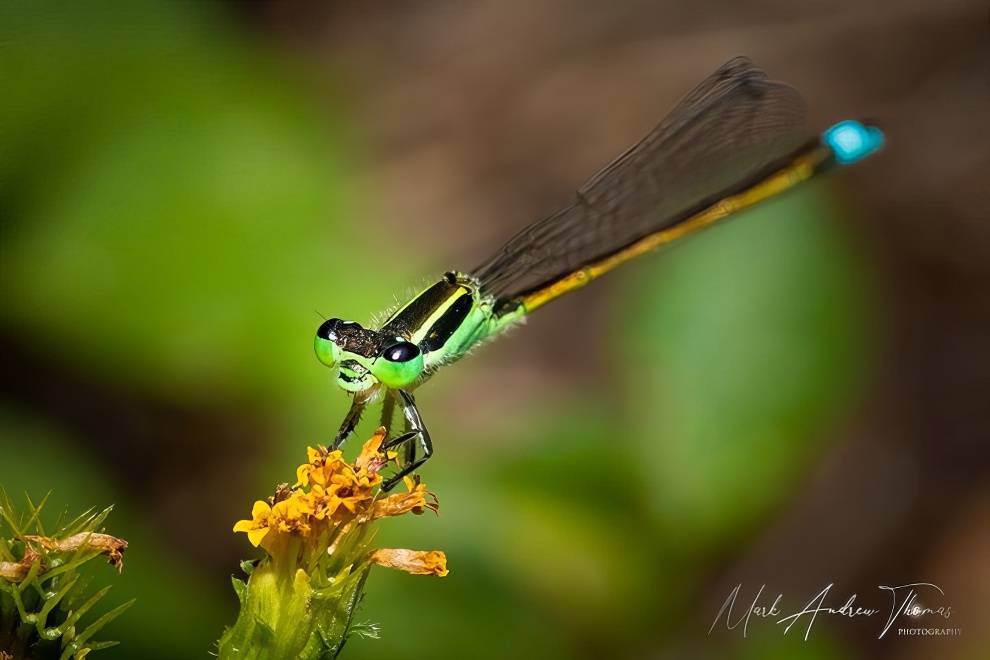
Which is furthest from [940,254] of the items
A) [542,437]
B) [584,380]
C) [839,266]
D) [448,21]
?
[448,21]

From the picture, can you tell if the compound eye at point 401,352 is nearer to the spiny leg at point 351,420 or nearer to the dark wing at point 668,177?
the spiny leg at point 351,420

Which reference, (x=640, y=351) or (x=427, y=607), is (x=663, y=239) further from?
(x=427, y=607)

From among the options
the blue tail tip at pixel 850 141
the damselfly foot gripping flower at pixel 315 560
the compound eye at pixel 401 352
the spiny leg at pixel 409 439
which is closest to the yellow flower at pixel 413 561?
the damselfly foot gripping flower at pixel 315 560

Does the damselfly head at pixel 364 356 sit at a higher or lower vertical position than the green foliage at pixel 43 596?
higher

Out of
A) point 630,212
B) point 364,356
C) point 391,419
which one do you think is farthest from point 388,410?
point 630,212

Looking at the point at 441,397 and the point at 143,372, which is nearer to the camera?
the point at 143,372

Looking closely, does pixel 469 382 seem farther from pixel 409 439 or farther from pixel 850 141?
pixel 409 439
